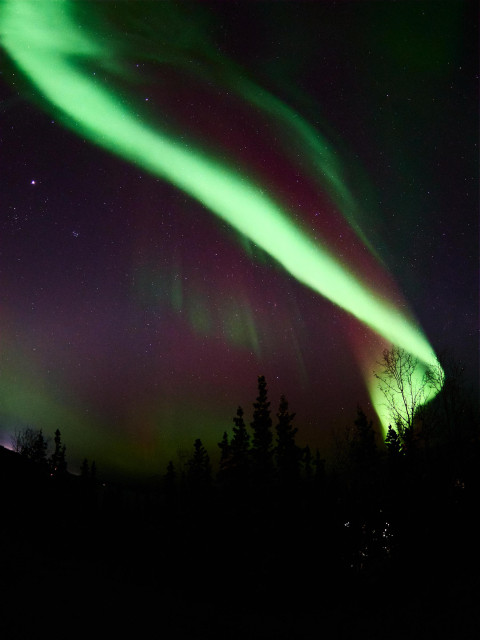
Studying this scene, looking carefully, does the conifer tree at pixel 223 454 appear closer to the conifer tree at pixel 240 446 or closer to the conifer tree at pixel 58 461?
the conifer tree at pixel 240 446

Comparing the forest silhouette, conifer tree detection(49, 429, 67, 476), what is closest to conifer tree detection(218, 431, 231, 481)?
the forest silhouette

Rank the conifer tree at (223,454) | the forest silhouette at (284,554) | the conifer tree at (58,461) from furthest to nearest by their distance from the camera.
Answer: the conifer tree at (58,461)
the conifer tree at (223,454)
the forest silhouette at (284,554)

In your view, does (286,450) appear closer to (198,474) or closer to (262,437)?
(262,437)

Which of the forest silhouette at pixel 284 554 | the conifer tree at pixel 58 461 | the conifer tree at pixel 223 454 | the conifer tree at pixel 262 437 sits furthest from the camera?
the conifer tree at pixel 58 461

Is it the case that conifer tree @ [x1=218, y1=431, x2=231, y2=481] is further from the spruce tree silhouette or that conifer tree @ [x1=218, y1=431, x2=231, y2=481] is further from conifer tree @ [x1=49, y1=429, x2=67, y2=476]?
conifer tree @ [x1=49, y1=429, x2=67, y2=476]

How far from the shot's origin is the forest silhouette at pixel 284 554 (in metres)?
22.7

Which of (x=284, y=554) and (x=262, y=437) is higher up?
(x=262, y=437)

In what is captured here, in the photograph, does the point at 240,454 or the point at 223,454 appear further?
the point at 223,454

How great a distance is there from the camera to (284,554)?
35.0 metres

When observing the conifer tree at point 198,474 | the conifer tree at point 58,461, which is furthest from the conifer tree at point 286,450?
the conifer tree at point 58,461

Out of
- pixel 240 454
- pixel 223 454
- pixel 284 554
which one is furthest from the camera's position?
pixel 223 454

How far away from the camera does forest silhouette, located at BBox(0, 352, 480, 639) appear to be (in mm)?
22688

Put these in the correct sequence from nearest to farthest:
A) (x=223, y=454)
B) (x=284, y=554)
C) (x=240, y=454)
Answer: (x=284, y=554) → (x=240, y=454) → (x=223, y=454)

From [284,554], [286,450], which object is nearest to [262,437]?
[286,450]
